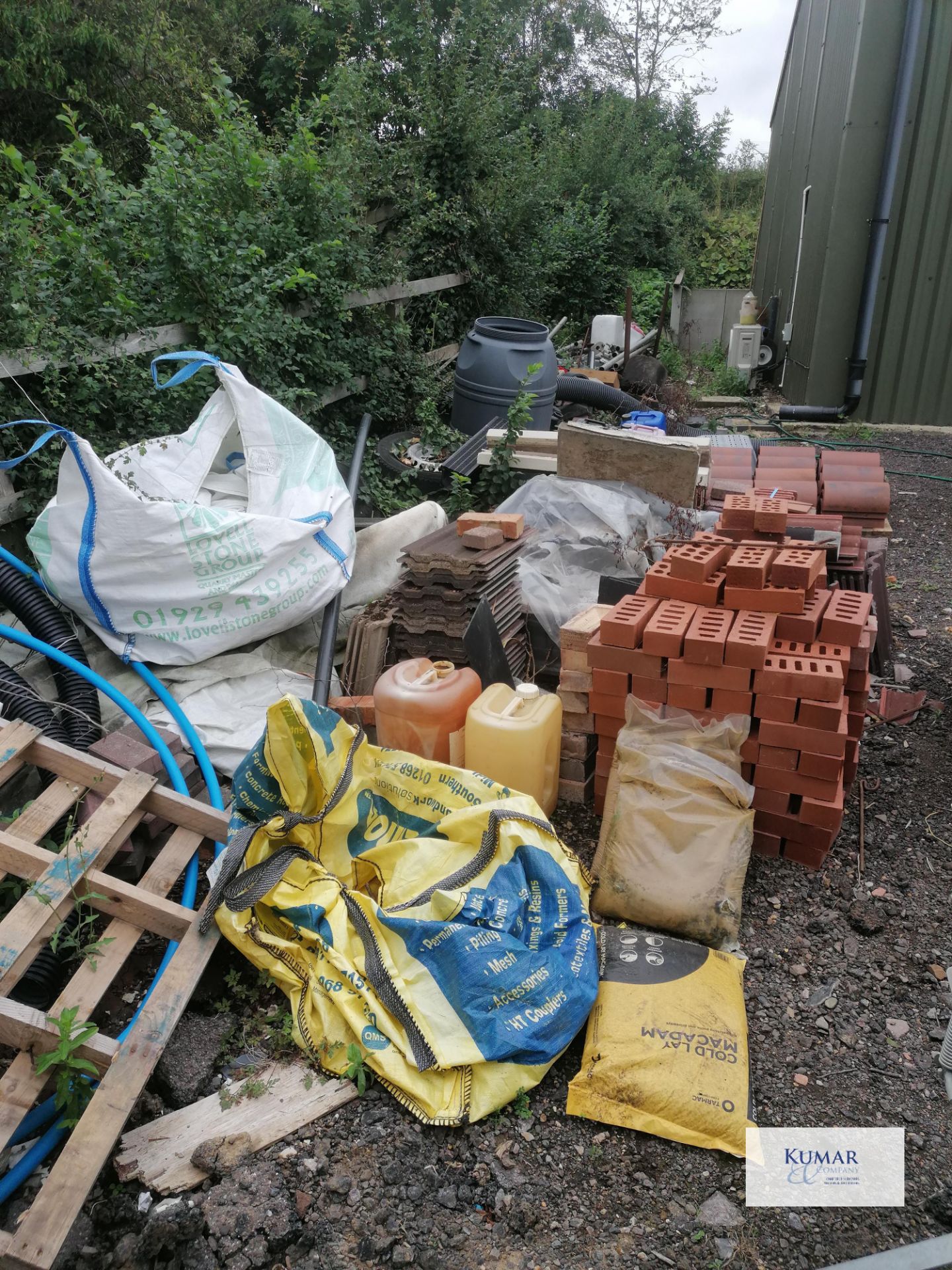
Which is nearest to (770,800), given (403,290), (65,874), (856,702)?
(856,702)

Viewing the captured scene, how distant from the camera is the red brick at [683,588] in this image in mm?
3098

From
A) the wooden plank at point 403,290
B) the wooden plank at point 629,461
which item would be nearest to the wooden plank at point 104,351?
the wooden plank at point 403,290

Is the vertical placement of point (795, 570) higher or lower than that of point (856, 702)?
higher

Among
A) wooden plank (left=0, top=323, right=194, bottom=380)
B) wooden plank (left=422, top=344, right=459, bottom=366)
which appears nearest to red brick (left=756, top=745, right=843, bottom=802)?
wooden plank (left=0, top=323, right=194, bottom=380)

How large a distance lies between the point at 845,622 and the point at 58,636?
9.74 feet

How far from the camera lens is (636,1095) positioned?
2025 mm

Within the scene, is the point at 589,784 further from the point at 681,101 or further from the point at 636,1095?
the point at 681,101

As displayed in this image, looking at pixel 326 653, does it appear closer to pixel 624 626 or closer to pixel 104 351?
pixel 624 626

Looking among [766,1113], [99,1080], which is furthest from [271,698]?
[766,1113]

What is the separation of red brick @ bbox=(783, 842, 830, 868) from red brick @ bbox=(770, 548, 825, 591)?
35.4 inches

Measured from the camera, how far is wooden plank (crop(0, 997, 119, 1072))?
193 centimetres

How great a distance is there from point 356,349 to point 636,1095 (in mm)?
5168

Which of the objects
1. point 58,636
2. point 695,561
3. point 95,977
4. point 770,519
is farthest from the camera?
point 770,519

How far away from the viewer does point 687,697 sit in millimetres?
2889
